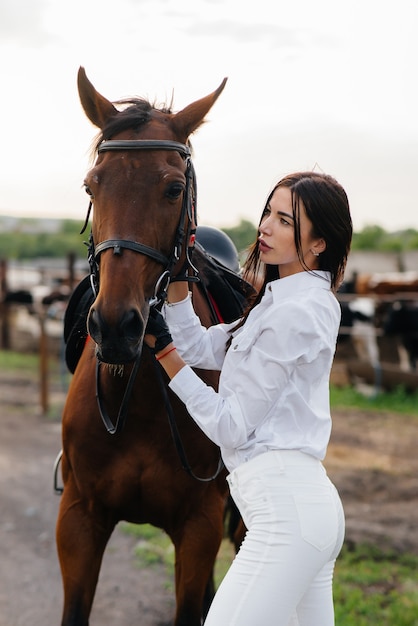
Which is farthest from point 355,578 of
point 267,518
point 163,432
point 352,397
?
point 352,397

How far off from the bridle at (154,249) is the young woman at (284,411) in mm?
136

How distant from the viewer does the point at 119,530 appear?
532 cm

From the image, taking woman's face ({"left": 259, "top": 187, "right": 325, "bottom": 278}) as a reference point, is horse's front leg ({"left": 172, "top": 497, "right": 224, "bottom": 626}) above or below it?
below

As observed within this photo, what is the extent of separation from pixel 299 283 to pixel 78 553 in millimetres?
1286

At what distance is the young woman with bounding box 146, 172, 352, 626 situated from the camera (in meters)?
1.85

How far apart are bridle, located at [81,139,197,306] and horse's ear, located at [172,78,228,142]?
0.19ft

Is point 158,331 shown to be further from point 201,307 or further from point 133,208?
point 201,307

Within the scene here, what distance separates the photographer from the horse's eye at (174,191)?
2160 mm

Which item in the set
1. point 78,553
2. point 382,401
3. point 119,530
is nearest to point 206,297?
point 78,553

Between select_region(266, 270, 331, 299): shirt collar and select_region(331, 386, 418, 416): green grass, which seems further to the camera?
select_region(331, 386, 418, 416): green grass

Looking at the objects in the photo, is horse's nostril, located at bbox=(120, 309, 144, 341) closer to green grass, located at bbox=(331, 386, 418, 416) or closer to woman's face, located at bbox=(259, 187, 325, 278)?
woman's face, located at bbox=(259, 187, 325, 278)

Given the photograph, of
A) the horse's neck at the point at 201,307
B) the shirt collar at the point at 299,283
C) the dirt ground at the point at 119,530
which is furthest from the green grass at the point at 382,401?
the shirt collar at the point at 299,283

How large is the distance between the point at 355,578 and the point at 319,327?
9.33 ft

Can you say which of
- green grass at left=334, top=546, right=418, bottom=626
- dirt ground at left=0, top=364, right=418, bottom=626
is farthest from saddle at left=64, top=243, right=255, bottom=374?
green grass at left=334, top=546, right=418, bottom=626
